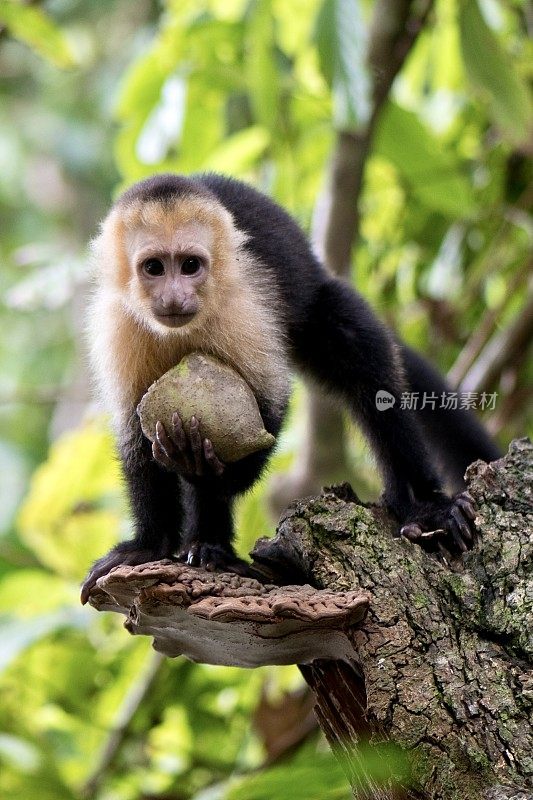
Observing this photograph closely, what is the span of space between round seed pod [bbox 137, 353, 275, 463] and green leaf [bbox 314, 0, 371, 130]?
1.49 m

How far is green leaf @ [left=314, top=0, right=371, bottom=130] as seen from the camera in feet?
11.8

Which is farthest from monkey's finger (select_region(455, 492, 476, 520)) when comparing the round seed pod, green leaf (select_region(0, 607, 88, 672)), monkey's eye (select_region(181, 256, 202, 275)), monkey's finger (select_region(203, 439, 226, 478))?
green leaf (select_region(0, 607, 88, 672))

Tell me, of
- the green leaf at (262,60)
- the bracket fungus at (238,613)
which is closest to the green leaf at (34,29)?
the green leaf at (262,60)

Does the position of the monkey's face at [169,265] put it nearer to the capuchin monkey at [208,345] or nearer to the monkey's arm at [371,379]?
the capuchin monkey at [208,345]

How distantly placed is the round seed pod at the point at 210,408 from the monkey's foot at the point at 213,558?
1.01 ft

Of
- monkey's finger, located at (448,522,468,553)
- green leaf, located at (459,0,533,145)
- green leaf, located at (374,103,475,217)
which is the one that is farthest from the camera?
green leaf, located at (374,103,475,217)

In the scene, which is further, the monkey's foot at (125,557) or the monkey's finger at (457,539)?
the monkey's foot at (125,557)

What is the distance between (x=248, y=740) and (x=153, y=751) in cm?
49

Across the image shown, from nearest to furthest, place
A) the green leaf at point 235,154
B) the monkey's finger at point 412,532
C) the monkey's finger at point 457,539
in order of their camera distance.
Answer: the monkey's finger at point 457,539
the monkey's finger at point 412,532
the green leaf at point 235,154

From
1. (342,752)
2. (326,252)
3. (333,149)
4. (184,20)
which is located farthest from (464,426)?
(184,20)

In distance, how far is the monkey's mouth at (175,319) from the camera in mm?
3070

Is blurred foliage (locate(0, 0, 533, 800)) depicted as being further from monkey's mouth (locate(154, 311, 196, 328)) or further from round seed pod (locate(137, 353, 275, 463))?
round seed pod (locate(137, 353, 275, 463))

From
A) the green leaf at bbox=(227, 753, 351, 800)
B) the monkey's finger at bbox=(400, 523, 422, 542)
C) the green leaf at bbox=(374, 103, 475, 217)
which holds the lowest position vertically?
the green leaf at bbox=(227, 753, 351, 800)

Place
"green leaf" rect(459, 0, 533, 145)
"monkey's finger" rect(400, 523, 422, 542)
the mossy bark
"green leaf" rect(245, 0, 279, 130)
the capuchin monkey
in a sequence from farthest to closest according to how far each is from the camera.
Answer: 1. "green leaf" rect(245, 0, 279, 130)
2. "green leaf" rect(459, 0, 533, 145)
3. the capuchin monkey
4. "monkey's finger" rect(400, 523, 422, 542)
5. the mossy bark
